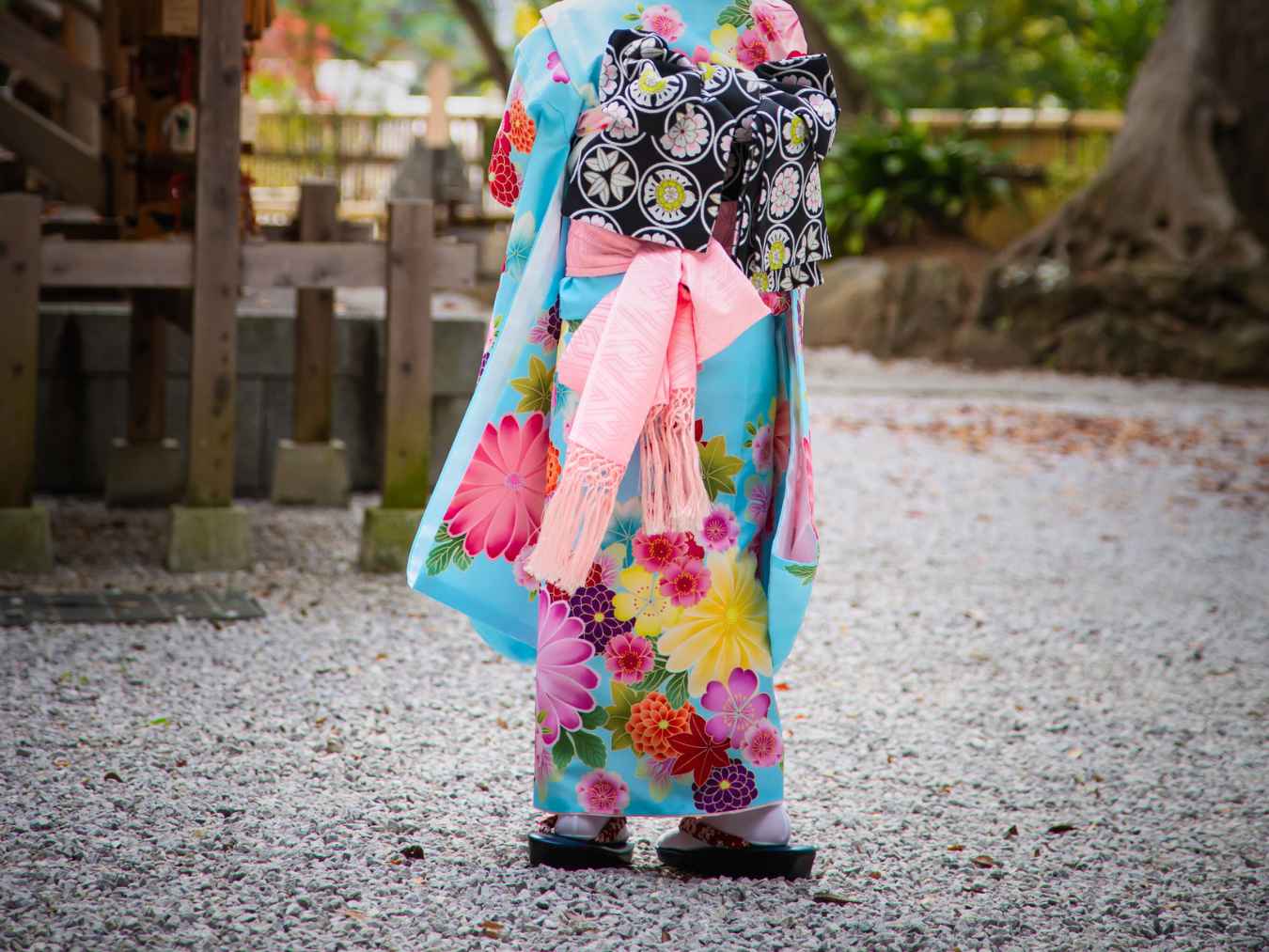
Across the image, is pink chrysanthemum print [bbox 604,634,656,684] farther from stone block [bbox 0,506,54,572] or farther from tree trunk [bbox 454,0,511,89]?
tree trunk [bbox 454,0,511,89]

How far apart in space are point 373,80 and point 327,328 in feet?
46.2

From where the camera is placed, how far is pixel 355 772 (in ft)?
9.61

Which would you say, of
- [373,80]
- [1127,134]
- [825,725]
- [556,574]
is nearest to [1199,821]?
[825,725]

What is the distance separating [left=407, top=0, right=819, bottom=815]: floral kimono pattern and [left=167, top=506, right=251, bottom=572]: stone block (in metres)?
2.31

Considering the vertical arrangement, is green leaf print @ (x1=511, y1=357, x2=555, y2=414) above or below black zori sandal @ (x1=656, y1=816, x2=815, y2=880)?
above

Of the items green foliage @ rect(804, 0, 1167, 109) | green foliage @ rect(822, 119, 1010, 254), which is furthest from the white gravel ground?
green foliage @ rect(804, 0, 1167, 109)

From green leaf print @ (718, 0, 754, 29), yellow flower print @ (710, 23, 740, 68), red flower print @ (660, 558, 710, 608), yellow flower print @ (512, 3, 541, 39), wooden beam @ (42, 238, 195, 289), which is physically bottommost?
red flower print @ (660, 558, 710, 608)

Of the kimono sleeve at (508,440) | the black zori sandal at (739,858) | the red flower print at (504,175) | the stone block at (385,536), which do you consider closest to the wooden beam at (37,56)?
the stone block at (385,536)

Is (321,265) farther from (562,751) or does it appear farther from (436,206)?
(562,751)

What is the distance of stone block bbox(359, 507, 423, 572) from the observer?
4637 millimetres

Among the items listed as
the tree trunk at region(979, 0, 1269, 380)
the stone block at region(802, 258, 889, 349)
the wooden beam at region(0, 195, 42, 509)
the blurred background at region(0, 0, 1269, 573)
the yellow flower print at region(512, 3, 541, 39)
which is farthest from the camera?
the yellow flower print at region(512, 3, 541, 39)

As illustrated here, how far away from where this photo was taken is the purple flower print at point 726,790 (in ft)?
7.80

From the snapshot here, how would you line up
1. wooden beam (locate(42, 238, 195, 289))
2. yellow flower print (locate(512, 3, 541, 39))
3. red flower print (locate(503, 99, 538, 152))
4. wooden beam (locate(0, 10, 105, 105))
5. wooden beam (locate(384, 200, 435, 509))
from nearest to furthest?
red flower print (locate(503, 99, 538, 152)) → wooden beam (locate(42, 238, 195, 289)) → wooden beam (locate(384, 200, 435, 509)) → wooden beam (locate(0, 10, 105, 105)) → yellow flower print (locate(512, 3, 541, 39))

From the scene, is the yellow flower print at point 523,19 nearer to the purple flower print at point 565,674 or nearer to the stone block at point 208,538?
the stone block at point 208,538
